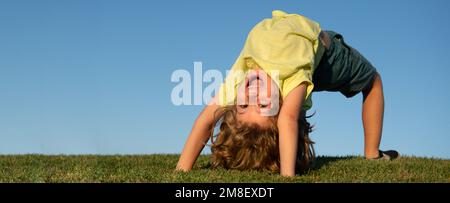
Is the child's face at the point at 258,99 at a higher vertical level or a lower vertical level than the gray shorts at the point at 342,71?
lower

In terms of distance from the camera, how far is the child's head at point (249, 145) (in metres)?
5.93

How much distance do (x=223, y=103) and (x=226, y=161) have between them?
1.96 feet

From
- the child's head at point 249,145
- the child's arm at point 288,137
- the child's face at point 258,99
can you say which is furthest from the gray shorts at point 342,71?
the child's arm at point 288,137

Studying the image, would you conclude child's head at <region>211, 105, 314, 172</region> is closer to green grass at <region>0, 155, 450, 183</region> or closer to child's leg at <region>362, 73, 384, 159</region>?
green grass at <region>0, 155, 450, 183</region>

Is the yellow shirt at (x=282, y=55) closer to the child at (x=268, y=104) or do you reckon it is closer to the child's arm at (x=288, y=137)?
the child at (x=268, y=104)

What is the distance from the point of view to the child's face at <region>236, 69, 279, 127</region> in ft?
19.5

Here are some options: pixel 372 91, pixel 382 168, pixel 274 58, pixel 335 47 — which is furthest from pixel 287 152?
pixel 372 91

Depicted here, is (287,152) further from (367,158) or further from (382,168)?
(367,158)

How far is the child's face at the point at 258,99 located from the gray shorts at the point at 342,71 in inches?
48.8

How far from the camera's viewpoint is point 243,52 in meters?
6.73

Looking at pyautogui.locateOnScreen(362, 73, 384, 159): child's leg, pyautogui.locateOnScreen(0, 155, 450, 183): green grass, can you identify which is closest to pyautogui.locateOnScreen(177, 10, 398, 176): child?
pyautogui.locateOnScreen(0, 155, 450, 183): green grass

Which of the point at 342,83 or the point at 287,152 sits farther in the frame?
the point at 342,83

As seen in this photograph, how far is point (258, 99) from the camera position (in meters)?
6.01

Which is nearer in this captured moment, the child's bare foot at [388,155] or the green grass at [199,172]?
the green grass at [199,172]
